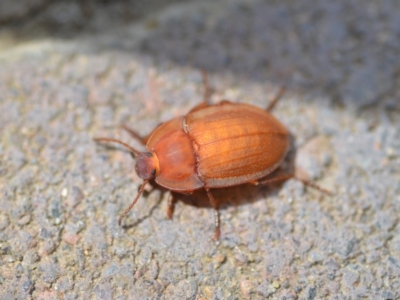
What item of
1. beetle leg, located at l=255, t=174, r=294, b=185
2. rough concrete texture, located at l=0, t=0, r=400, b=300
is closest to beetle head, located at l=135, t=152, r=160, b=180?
rough concrete texture, located at l=0, t=0, r=400, b=300

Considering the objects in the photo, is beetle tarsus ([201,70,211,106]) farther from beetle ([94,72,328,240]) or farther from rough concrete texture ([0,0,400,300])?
beetle ([94,72,328,240])

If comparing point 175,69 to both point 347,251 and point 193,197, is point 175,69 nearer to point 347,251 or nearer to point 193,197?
point 193,197

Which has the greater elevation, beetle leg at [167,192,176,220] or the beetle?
the beetle

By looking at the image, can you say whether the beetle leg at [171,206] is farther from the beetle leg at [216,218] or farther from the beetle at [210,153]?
the beetle leg at [216,218]

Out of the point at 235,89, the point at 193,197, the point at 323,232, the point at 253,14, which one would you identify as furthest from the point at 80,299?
the point at 253,14

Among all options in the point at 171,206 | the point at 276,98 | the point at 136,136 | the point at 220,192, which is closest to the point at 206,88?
the point at 276,98

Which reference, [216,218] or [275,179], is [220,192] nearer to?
[216,218]

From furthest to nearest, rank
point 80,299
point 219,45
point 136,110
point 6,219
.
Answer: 1. point 219,45
2. point 136,110
3. point 6,219
4. point 80,299
